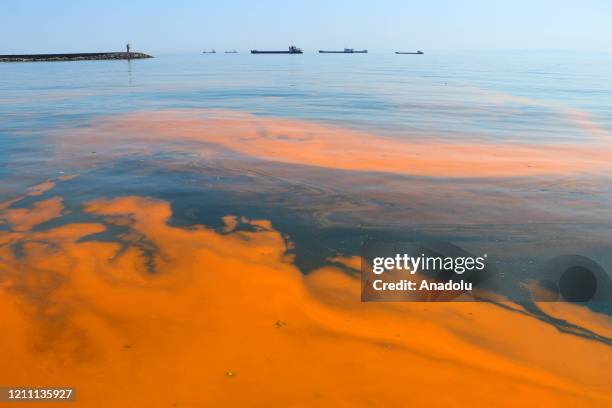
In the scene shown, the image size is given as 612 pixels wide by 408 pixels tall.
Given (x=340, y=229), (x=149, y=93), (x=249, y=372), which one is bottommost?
(x=249, y=372)

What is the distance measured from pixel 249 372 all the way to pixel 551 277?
348 cm

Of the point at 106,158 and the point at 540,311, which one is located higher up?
the point at 106,158

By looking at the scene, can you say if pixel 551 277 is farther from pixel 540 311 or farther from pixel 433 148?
pixel 433 148

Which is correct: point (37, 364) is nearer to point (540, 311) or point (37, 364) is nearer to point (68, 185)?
point (540, 311)

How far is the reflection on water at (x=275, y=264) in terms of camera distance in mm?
3490

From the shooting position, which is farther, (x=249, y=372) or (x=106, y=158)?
(x=106, y=158)

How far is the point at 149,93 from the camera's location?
85.3 feet

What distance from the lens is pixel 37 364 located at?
3.58m

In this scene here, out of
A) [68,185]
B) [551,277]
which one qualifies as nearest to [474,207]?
[551,277]

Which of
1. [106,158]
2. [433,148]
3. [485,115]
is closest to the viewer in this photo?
[106,158]

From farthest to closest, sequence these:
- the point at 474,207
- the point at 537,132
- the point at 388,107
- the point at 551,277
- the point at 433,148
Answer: the point at 388,107, the point at 537,132, the point at 433,148, the point at 474,207, the point at 551,277

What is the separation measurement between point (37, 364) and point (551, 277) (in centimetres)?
503

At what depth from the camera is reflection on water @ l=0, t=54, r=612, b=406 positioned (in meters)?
3.49

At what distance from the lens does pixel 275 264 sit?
208 inches
